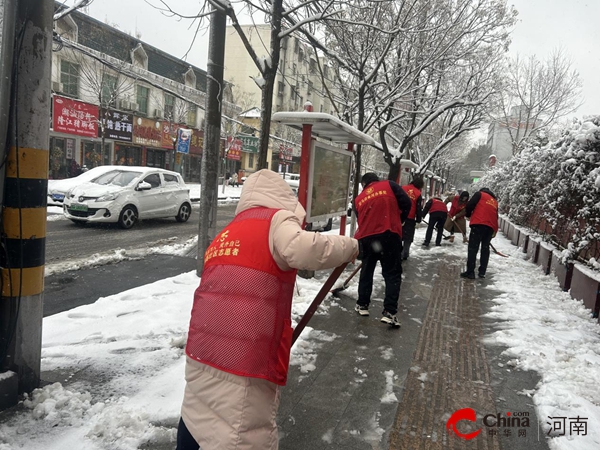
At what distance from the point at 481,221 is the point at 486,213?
6.6 inches

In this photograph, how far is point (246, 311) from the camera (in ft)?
5.94

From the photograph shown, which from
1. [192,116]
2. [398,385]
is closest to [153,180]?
[398,385]

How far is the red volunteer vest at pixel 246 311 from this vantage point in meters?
1.81

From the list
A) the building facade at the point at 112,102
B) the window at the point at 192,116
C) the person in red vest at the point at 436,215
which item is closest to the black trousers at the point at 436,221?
the person in red vest at the point at 436,215

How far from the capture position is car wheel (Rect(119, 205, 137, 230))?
1122 cm

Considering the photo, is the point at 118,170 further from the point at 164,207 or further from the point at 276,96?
the point at 276,96

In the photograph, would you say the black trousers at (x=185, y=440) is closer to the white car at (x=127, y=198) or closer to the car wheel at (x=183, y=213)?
the white car at (x=127, y=198)

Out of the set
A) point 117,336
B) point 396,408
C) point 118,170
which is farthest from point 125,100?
point 396,408

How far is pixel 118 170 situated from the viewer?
39.8ft

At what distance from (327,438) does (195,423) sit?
1263 millimetres

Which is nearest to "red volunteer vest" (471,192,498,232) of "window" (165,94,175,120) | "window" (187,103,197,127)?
"window" (165,94,175,120)

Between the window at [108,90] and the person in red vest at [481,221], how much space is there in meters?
21.7

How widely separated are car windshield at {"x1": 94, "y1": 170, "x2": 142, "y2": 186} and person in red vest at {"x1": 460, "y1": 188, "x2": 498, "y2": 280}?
28.9ft

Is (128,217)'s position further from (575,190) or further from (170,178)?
(575,190)
